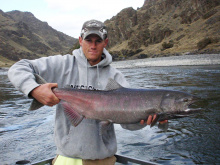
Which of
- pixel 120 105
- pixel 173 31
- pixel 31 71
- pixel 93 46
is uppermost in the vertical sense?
pixel 173 31

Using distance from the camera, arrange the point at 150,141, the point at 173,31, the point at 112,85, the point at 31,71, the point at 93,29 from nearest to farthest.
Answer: the point at 31,71, the point at 112,85, the point at 93,29, the point at 150,141, the point at 173,31

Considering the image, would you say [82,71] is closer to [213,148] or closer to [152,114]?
[152,114]

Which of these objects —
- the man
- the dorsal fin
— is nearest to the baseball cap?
the man

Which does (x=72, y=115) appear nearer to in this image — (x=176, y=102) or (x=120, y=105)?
(x=120, y=105)

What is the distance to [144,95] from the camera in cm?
263

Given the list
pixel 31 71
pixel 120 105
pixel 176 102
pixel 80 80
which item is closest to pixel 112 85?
pixel 120 105

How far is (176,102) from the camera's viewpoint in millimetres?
2645

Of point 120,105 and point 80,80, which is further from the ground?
point 80,80

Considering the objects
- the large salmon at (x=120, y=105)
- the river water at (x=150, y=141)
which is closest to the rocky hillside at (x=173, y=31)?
the river water at (x=150, y=141)

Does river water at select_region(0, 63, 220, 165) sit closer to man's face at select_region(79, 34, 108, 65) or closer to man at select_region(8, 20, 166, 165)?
man at select_region(8, 20, 166, 165)

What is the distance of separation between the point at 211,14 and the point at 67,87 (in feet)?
181

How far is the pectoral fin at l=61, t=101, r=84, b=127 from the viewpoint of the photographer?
261cm

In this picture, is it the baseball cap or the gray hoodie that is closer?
the gray hoodie

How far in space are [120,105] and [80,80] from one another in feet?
2.63
